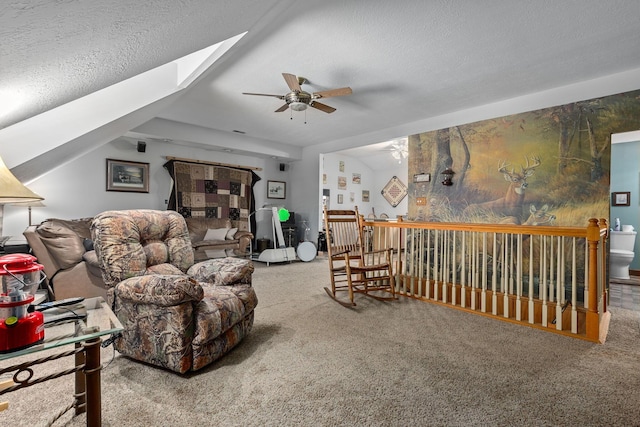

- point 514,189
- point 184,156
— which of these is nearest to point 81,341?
point 514,189

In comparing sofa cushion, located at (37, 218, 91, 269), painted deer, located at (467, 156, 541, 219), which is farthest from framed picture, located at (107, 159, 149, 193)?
painted deer, located at (467, 156, 541, 219)

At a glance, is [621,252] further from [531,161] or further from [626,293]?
[531,161]

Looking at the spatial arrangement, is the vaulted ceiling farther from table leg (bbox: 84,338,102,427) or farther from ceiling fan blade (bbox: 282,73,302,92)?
table leg (bbox: 84,338,102,427)

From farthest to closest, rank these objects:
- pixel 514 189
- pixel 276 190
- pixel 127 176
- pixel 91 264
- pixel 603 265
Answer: pixel 276 190 < pixel 127 176 < pixel 514 189 < pixel 603 265 < pixel 91 264

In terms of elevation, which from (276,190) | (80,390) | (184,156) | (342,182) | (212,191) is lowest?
(80,390)

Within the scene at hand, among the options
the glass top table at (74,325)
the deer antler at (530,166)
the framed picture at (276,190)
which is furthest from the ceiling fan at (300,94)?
the framed picture at (276,190)

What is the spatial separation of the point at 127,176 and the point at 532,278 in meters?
5.90

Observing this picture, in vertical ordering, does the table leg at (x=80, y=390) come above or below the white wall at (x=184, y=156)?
below

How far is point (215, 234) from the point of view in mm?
5578

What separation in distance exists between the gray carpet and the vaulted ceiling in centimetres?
165

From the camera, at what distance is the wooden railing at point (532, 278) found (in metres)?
2.47

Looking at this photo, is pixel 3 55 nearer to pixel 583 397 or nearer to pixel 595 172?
pixel 583 397

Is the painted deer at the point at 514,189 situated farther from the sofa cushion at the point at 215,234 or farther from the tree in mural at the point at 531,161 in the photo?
the sofa cushion at the point at 215,234

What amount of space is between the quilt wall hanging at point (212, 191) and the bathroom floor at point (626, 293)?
19.3ft
